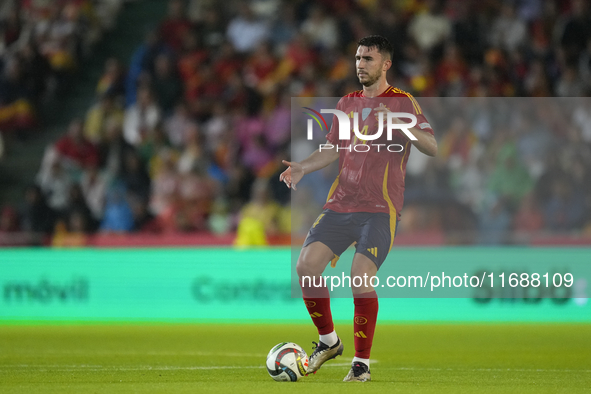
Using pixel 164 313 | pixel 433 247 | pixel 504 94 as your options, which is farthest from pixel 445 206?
pixel 164 313

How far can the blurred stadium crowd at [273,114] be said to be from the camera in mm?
12344

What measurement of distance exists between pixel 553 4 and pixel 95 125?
7.84 m

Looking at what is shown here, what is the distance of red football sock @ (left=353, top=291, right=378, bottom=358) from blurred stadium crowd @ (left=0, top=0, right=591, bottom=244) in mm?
5781

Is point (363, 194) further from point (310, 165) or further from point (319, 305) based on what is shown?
point (319, 305)

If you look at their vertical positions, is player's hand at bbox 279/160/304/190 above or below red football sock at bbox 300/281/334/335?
above

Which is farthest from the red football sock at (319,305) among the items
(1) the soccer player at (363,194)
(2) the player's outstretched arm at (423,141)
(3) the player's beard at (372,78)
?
(3) the player's beard at (372,78)

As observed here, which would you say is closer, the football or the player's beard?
the football

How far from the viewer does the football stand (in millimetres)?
6500

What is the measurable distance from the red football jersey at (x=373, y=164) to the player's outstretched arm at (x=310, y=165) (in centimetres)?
8

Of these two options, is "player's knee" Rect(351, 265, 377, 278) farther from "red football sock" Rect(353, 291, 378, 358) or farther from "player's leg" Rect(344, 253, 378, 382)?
"red football sock" Rect(353, 291, 378, 358)

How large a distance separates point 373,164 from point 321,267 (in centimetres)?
86

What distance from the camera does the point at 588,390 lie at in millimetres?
6156
